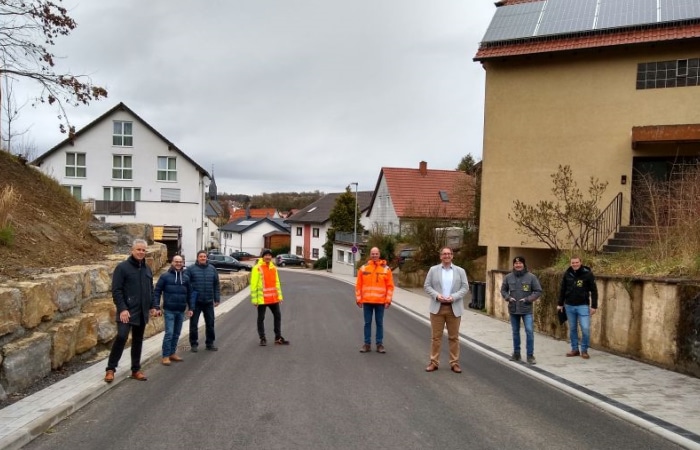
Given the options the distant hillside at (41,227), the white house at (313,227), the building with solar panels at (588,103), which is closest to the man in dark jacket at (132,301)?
the distant hillside at (41,227)

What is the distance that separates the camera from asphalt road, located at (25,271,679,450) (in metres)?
4.84

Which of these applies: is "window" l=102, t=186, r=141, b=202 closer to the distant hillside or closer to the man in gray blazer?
the distant hillside

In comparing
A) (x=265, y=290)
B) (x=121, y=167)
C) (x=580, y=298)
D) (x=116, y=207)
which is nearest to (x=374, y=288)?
(x=265, y=290)

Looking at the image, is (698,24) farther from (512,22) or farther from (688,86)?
(512,22)

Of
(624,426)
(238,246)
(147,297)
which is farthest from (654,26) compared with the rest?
(238,246)

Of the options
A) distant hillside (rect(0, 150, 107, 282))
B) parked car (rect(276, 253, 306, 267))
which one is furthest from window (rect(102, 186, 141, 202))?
distant hillside (rect(0, 150, 107, 282))

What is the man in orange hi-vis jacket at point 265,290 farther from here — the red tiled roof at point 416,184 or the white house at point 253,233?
the white house at point 253,233

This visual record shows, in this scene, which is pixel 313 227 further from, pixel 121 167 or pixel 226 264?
pixel 121 167

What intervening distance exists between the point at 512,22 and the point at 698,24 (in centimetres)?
532

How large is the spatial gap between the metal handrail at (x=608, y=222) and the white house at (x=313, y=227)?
Result: 4778cm

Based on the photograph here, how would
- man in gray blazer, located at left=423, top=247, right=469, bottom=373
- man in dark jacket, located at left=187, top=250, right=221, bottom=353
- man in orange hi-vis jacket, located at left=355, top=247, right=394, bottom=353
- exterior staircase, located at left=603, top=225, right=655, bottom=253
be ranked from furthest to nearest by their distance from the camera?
exterior staircase, located at left=603, top=225, right=655, bottom=253 → man in dark jacket, located at left=187, top=250, right=221, bottom=353 → man in orange hi-vis jacket, located at left=355, top=247, right=394, bottom=353 → man in gray blazer, located at left=423, top=247, right=469, bottom=373

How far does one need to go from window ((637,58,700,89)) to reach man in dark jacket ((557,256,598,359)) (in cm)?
1004

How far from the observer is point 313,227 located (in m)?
66.2

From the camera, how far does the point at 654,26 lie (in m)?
15.8
